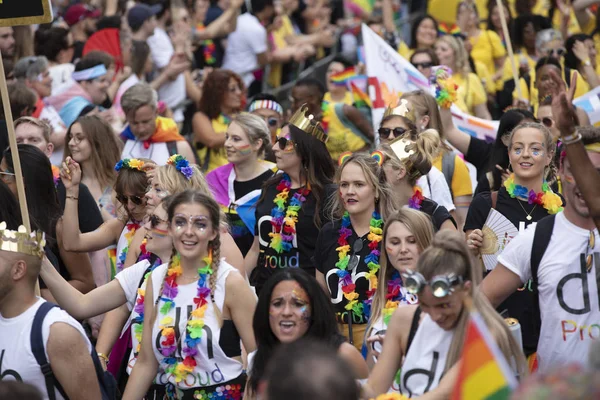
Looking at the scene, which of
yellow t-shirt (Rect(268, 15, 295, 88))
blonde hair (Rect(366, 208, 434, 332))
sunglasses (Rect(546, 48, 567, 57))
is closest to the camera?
blonde hair (Rect(366, 208, 434, 332))

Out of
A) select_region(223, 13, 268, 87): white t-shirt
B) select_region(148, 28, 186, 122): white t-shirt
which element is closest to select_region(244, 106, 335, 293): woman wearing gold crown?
select_region(148, 28, 186, 122): white t-shirt

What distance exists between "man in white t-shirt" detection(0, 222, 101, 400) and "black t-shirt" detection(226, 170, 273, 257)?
3290 millimetres

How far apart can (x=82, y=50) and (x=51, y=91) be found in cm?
179

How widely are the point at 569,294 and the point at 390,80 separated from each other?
6035 millimetres

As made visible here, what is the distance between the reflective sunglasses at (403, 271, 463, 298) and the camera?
192 inches

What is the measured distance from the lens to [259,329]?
5.47m

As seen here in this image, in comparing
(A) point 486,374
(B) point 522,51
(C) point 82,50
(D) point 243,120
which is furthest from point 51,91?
(A) point 486,374

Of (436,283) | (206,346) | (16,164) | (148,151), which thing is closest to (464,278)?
(436,283)

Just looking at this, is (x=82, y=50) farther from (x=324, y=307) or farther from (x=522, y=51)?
(x=324, y=307)

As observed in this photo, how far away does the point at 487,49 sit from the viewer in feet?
48.4

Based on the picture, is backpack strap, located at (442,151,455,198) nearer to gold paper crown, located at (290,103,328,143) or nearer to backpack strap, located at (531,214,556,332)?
gold paper crown, located at (290,103,328,143)

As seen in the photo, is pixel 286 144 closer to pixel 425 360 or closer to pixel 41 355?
pixel 41 355

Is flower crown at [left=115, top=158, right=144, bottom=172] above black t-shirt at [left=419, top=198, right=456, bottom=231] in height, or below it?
above

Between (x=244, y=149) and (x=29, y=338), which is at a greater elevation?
(x=244, y=149)
